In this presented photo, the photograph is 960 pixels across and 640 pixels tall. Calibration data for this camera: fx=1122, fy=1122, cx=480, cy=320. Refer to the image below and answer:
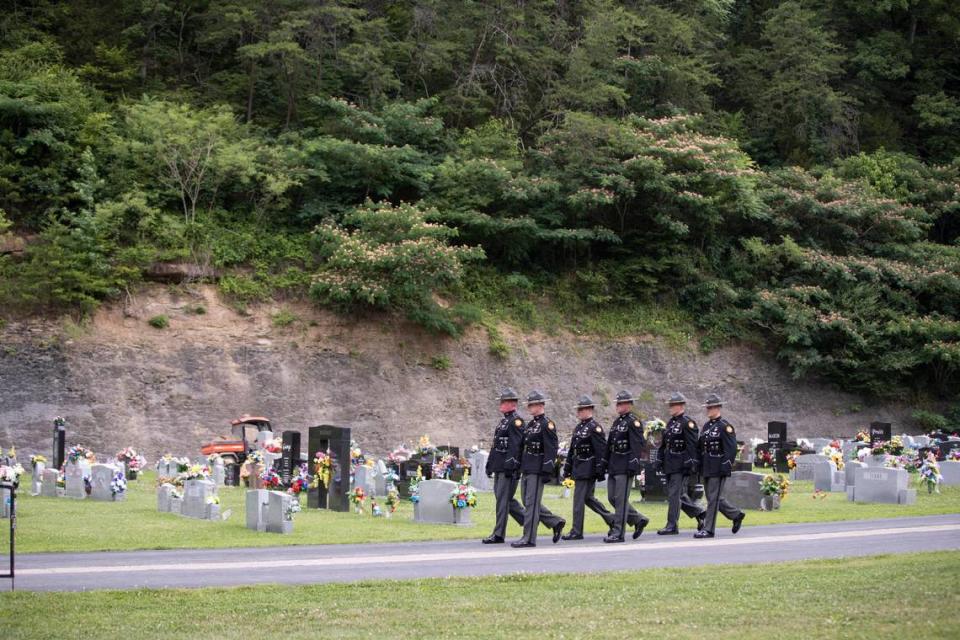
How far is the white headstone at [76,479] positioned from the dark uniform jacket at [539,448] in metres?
10.8

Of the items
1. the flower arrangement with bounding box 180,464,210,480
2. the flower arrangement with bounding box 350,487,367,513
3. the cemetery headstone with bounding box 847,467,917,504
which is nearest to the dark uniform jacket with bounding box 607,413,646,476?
the flower arrangement with bounding box 350,487,367,513

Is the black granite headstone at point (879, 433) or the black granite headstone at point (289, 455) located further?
the black granite headstone at point (879, 433)

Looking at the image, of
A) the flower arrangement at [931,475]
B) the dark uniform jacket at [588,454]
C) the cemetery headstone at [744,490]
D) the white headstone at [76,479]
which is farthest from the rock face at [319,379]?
the dark uniform jacket at [588,454]

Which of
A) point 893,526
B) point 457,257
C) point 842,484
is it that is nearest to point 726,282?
point 457,257

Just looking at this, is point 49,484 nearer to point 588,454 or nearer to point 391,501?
point 391,501

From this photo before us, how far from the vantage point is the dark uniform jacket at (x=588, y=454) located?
52.7 feet

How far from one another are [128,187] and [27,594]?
27523 millimetres

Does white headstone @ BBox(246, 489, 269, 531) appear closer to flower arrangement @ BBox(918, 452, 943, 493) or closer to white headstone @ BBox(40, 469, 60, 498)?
white headstone @ BBox(40, 469, 60, 498)

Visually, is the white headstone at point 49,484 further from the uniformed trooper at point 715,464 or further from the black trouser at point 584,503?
the uniformed trooper at point 715,464

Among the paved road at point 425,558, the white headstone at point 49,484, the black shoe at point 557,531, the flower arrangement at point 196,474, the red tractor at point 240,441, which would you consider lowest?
the paved road at point 425,558

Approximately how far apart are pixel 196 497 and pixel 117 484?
11.3 ft

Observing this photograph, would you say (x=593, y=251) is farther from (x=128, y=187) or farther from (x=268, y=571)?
(x=268, y=571)

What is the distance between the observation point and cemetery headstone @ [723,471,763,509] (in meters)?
21.1

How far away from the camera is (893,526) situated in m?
18.5
